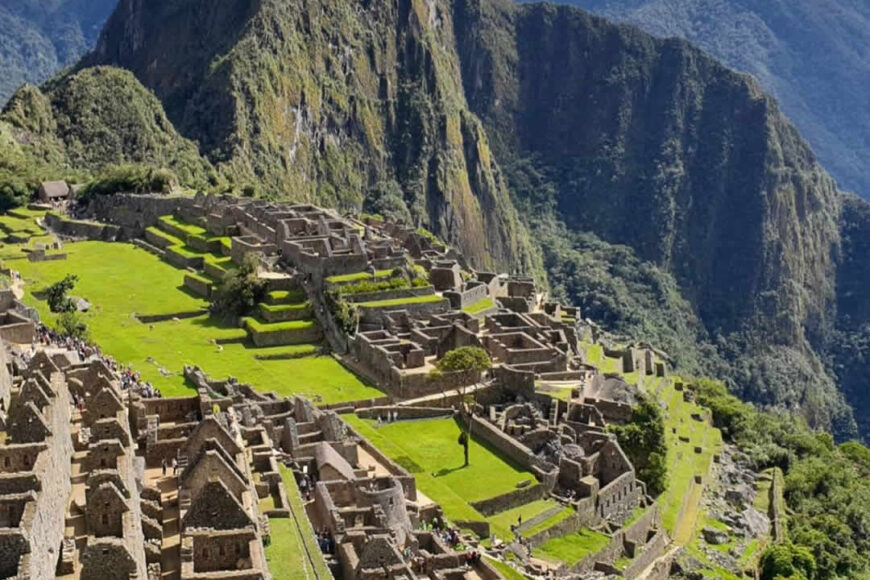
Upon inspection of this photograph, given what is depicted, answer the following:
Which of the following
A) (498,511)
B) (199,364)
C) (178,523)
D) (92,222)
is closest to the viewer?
(178,523)

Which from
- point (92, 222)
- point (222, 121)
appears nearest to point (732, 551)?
point (92, 222)

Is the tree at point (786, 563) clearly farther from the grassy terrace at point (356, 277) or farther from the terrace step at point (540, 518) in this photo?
the grassy terrace at point (356, 277)

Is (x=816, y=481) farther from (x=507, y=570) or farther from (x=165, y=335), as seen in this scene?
(x=165, y=335)

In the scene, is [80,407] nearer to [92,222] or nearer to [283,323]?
[283,323]

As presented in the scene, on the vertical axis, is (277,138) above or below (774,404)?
above

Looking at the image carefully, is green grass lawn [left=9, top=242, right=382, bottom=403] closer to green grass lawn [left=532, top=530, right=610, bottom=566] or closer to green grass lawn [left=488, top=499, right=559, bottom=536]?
green grass lawn [left=488, top=499, right=559, bottom=536]

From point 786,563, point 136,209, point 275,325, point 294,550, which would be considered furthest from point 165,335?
point 136,209

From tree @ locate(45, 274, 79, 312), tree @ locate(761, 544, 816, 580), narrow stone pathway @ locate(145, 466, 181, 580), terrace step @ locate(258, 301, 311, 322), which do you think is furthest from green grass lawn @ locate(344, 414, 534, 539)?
tree @ locate(45, 274, 79, 312)
